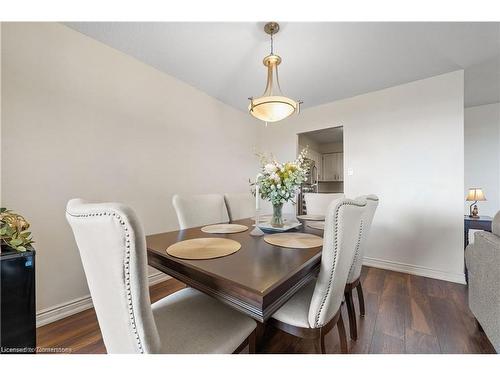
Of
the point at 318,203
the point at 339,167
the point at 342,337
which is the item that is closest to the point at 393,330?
the point at 342,337

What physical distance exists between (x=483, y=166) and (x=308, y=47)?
3.56 metres

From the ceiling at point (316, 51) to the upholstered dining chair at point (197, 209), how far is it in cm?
143

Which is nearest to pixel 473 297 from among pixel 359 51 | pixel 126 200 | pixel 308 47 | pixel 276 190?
pixel 276 190

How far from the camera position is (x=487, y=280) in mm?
1183

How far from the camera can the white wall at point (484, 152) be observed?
3.09m

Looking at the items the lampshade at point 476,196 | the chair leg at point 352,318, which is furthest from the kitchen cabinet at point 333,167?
the chair leg at point 352,318

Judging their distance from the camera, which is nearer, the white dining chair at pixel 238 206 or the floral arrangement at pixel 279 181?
the floral arrangement at pixel 279 181

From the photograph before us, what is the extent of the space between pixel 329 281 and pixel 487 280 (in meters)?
1.14

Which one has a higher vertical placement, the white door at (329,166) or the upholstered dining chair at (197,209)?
the white door at (329,166)

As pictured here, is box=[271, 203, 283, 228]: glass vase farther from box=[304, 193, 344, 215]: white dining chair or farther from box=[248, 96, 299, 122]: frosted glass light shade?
box=[304, 193, 344, 215]: white dining chair

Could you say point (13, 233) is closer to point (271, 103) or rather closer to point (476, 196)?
point (271, 103)

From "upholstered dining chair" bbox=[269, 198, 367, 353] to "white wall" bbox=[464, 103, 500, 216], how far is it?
→ 3.85 meters

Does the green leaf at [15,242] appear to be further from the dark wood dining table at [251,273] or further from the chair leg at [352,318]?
the chair leg at [352,318]
